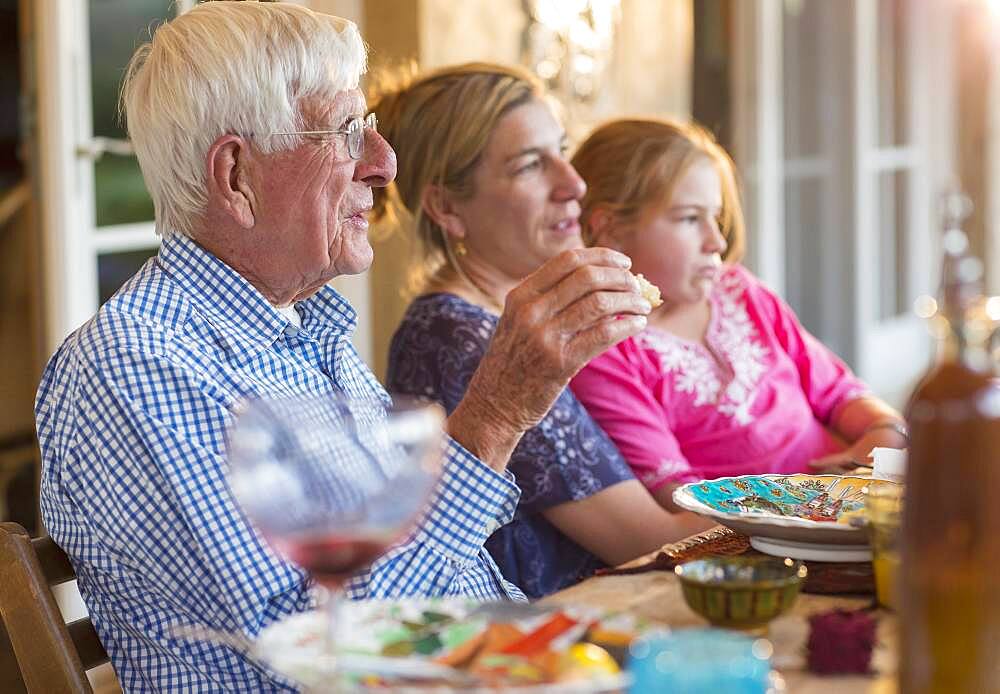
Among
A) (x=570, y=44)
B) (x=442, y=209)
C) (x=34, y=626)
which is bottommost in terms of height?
(x=34, y=626)

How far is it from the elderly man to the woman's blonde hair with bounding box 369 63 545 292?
46 centimetres

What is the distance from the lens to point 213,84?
1559mm

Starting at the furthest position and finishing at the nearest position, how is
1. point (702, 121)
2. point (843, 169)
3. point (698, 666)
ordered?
1. point (843, 169)
2. point (702, 121)
3. point (698, 666)

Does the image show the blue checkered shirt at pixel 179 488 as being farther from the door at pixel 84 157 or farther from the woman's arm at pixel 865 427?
the door at pixel 84 157

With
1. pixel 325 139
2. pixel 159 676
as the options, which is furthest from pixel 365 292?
pixel 159 676

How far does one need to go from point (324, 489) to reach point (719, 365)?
1.58 m

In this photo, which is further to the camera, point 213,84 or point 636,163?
point 636,163

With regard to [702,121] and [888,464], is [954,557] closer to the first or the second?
[888,464]

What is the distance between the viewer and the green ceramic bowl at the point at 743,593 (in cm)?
107

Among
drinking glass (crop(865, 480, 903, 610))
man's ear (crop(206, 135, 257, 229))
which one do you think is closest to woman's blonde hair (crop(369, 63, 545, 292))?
man's ear (crop(206, 135, 257, 229))

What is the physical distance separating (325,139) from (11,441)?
8.60ft

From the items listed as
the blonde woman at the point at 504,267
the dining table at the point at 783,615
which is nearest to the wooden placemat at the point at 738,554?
the dining table at the point at 783,615

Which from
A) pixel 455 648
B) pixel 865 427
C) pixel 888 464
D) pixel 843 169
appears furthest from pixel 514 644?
pixel 843 169

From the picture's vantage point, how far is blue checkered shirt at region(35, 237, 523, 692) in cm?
126
